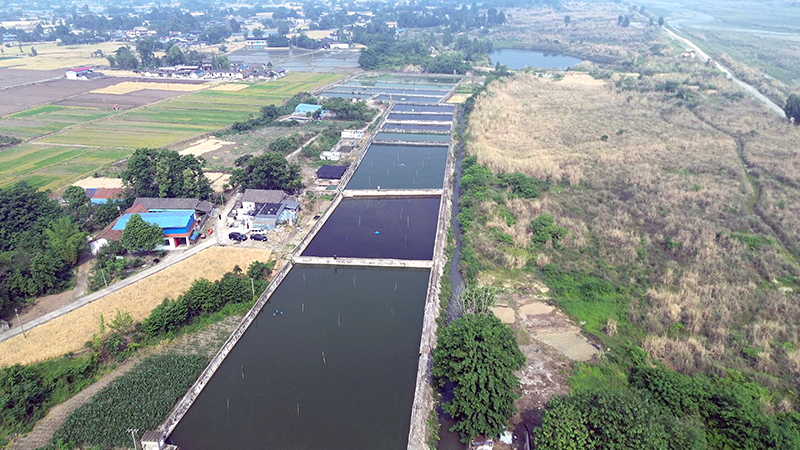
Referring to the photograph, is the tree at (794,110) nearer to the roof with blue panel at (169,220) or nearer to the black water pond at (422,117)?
the black water pond at (422,117)

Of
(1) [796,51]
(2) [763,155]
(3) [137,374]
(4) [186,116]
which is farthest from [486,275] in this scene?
(1) [796,51]

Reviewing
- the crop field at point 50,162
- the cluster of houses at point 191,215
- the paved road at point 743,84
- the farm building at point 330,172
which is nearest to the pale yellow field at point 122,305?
the cluster of houses at point 191,215

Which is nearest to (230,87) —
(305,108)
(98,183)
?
(305,108)

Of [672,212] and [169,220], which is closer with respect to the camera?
[169,220]

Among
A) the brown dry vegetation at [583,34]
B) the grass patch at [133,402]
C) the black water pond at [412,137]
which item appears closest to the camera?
the grass patch at [133,402]

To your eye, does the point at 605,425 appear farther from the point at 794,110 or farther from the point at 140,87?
the point at 140,87

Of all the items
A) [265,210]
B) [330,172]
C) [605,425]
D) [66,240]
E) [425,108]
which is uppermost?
[66,240]

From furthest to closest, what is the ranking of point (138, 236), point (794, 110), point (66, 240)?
point (794, 110), point (138, 236), point (66, 240)
